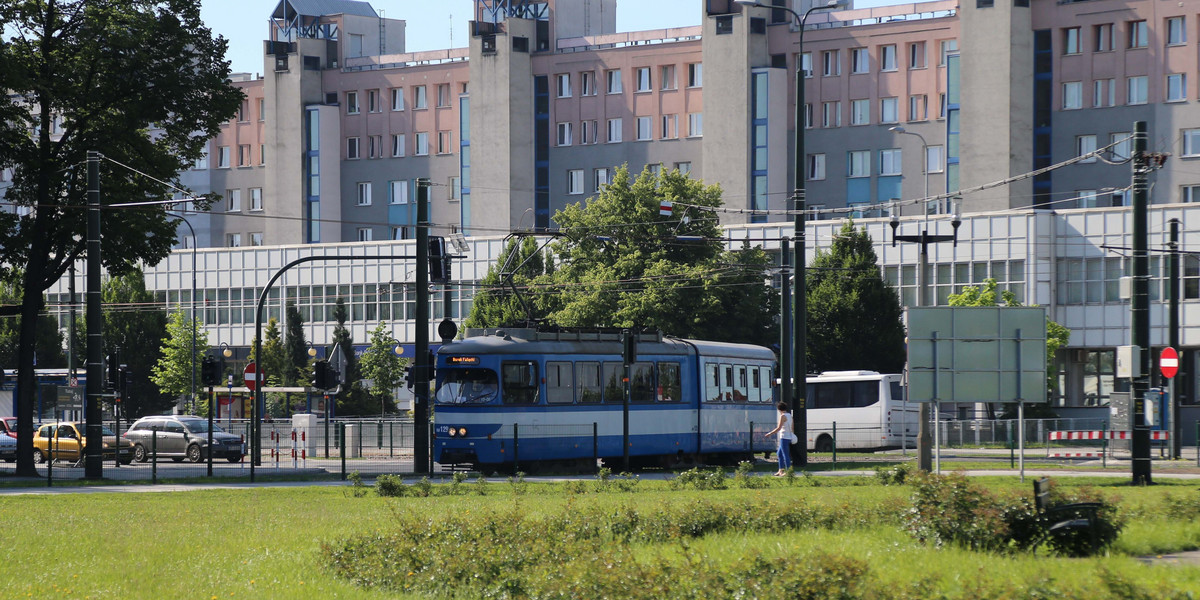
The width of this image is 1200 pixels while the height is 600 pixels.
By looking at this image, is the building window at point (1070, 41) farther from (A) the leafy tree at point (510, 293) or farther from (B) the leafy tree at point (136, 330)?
(B) the leafy tree at point (136, 330)

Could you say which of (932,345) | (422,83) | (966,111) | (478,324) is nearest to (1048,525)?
(932,345)

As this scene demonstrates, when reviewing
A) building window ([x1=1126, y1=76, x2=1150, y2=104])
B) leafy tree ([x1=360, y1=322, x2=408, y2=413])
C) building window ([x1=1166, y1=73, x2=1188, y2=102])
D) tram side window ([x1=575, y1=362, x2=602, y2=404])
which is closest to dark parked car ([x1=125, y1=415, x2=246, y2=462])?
tram side window ([x1=575, y1=362, x2=602, y2=404])

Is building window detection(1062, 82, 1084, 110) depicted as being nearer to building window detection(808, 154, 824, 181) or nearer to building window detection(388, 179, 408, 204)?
building window detection(808, 154, 824, 181)

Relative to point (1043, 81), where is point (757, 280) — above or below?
below

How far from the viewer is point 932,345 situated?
24969 millimetres

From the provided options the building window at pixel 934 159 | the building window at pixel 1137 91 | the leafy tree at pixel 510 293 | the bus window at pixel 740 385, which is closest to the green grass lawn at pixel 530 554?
the bus window at pixel 740 385

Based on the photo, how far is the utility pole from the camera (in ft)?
80.2

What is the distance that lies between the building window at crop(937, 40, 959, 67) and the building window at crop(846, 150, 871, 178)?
6048mm

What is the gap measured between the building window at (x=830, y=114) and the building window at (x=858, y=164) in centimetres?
186

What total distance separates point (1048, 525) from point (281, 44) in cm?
8783

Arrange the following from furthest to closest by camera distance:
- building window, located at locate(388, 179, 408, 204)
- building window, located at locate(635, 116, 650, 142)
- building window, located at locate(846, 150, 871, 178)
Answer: building window, located at locate(388, 179, 408, 204), building window, located at locate(635, 116, 650, 142), building window, located at locate(846, 150, 871, 178)

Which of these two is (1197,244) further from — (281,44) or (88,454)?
(281,44)

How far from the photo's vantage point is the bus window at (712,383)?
121ft

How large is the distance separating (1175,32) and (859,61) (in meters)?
16.2
